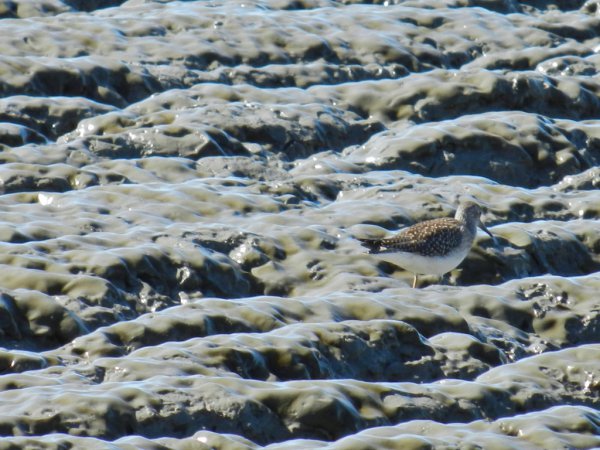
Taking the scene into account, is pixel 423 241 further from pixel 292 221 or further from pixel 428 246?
pixel 292 221

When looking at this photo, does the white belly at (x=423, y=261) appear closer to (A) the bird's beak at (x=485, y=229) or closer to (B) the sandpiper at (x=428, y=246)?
(B) the sandpiper at (x=428, y=246)

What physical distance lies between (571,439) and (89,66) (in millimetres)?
11475

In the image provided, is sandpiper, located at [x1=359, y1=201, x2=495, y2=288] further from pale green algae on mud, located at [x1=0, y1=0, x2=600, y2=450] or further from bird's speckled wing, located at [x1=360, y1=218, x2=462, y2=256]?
pale green algae on mud, located at [x1=0, y1=0, x2=600, y2=450]

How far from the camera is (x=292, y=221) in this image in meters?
14.4

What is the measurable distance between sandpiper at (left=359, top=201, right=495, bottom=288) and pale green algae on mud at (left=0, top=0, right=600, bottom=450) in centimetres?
26

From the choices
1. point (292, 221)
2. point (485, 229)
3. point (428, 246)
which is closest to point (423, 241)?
point (428, 246)

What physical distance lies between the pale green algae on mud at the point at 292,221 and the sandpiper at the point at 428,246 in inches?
10.2

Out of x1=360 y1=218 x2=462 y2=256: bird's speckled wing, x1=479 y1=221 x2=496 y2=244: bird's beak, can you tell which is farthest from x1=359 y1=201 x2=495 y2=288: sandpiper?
x1=479 y1=221 x2=496 y2=244: bird's beak

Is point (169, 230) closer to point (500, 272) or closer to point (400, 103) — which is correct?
point (500, 272)

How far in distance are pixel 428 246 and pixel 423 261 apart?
0.17 m

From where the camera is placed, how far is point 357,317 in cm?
1177

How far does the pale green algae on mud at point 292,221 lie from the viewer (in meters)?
9.45

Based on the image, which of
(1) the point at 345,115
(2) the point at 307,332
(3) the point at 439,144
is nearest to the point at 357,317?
(2) the point at 307,332

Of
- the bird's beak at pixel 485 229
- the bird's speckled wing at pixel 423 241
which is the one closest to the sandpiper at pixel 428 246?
the bird's speckled wing at pixel 423 241
